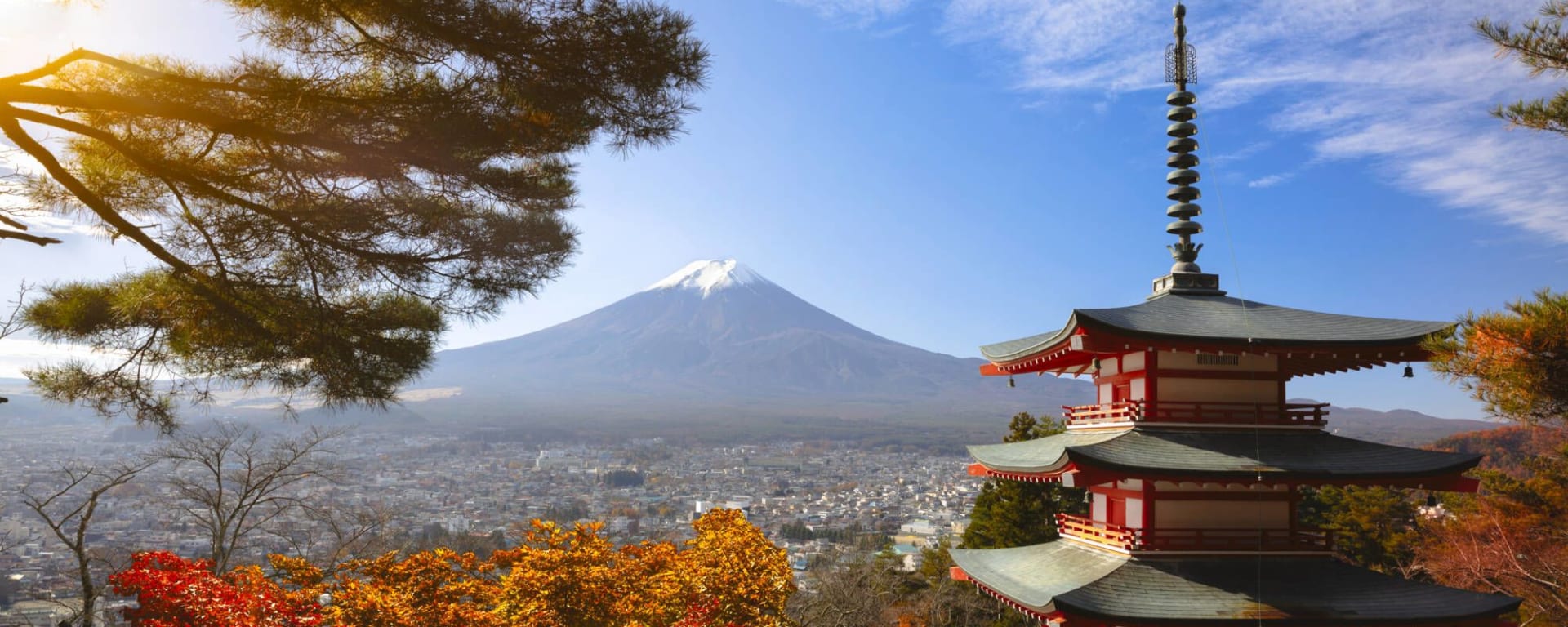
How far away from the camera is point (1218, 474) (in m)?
7.06

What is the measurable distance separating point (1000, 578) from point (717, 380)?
99.6 m

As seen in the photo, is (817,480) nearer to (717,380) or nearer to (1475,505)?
(1475,505)

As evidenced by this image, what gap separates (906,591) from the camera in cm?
2156

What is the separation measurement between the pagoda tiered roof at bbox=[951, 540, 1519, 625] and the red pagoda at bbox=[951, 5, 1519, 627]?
0.01 meters

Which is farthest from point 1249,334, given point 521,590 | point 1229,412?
point 521,590

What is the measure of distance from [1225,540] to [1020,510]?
39.2 ft

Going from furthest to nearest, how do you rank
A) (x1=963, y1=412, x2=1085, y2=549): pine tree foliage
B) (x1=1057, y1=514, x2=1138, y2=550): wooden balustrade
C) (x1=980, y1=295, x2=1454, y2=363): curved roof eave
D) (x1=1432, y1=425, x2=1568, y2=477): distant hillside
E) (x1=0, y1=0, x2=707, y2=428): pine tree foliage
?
(x1=1432, y1=425, x2=1568, y2=477): distant hillside → (x1=963, y1=412, x2=1085, y2=549): pine tree foliage → (x1=1057, y1=514, x2=1138, y2=550): wooden balustrade → (x1=980, y1=295, x2=1454, y2=363): curved roof eave → (x1=0, y1=0, x2=707, y2=428): pine tree foliage

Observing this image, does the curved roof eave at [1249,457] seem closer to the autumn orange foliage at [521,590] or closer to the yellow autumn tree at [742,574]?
the yellow autumn tree at [742,574]

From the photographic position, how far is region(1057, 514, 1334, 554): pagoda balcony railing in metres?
7.62

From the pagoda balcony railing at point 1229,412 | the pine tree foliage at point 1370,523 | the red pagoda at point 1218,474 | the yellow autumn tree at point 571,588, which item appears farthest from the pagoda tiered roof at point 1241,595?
the pine tree foliage at point 1370,523

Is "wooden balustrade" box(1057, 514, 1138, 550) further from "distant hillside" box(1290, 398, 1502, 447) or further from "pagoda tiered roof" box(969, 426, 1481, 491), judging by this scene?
"distant hillside" box(1290, 398, 1502, 447)

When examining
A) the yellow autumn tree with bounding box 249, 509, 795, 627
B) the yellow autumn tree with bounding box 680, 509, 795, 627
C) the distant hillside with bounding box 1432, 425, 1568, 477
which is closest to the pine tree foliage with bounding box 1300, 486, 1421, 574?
the distant hillside with bounding box 1432, 425, 1568, 477

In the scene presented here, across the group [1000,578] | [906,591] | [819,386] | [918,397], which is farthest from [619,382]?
[1000,578]

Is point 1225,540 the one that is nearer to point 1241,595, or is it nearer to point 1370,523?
point 1241,595
